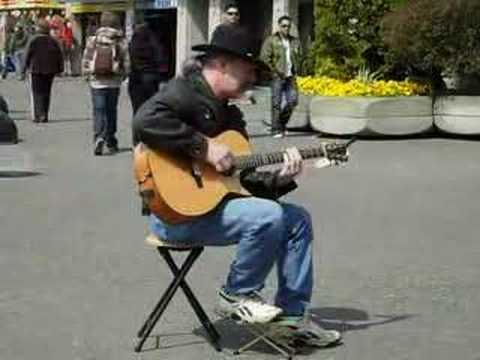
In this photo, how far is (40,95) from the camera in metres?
19.7

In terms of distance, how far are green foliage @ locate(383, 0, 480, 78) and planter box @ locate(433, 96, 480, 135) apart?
54cm

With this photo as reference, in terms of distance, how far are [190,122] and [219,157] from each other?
0.88ft

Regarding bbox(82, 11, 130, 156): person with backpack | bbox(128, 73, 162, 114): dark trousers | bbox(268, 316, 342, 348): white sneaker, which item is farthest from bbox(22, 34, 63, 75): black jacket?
bbox(268, 316, 342, 348): white sneaker

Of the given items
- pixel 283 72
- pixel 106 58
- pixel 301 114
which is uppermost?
pixel 106 58

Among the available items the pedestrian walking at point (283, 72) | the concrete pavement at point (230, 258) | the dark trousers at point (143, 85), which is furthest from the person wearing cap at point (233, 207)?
the pedestrian walking at point (283, 72)

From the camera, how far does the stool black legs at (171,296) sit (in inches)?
212

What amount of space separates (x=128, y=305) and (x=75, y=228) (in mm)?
2616

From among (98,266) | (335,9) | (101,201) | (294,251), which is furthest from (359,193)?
(335,9)

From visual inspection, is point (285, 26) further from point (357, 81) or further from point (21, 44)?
point (21, 44)

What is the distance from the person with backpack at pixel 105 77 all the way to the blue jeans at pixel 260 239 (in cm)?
869

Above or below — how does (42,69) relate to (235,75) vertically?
below

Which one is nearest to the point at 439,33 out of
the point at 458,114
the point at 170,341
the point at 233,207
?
the point at 458,114

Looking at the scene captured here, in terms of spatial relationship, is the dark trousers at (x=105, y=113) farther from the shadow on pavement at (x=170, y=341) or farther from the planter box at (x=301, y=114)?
the shadow on pavement at (x=170, y=341)

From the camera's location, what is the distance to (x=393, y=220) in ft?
30.5
